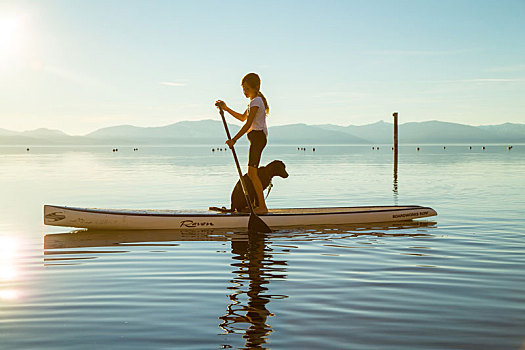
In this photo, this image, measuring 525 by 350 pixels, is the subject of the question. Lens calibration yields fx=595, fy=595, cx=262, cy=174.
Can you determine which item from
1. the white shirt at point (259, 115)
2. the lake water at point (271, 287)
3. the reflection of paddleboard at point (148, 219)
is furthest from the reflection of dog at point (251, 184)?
the white shirt at point (259, 115)

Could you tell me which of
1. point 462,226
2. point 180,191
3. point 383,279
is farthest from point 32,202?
point 383,279

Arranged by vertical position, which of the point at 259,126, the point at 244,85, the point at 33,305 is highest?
the point at 244,85

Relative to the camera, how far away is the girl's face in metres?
12.8

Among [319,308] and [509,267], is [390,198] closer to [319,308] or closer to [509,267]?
[509,267]

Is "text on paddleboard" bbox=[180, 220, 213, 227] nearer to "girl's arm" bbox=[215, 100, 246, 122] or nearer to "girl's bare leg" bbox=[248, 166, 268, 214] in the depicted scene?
"girl's bare leg" bbox=[248, 166, 268, 214]

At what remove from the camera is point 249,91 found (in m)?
12.8

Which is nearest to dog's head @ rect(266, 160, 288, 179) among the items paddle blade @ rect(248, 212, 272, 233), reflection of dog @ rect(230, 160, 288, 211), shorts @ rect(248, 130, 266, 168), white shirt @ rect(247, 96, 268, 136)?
reflection of dog @ rect(230, 160, 288, 211)

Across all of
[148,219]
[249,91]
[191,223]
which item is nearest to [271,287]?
[191,223]

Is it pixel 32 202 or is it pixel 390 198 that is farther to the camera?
pixel 390 198

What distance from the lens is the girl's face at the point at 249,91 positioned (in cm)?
1280

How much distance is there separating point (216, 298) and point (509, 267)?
4.79 meters

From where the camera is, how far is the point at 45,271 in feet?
30.3

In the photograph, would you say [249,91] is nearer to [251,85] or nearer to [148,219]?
[251,85]

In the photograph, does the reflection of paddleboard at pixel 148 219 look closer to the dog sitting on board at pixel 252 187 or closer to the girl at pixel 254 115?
the dog sitting on board at pixel 252 187
